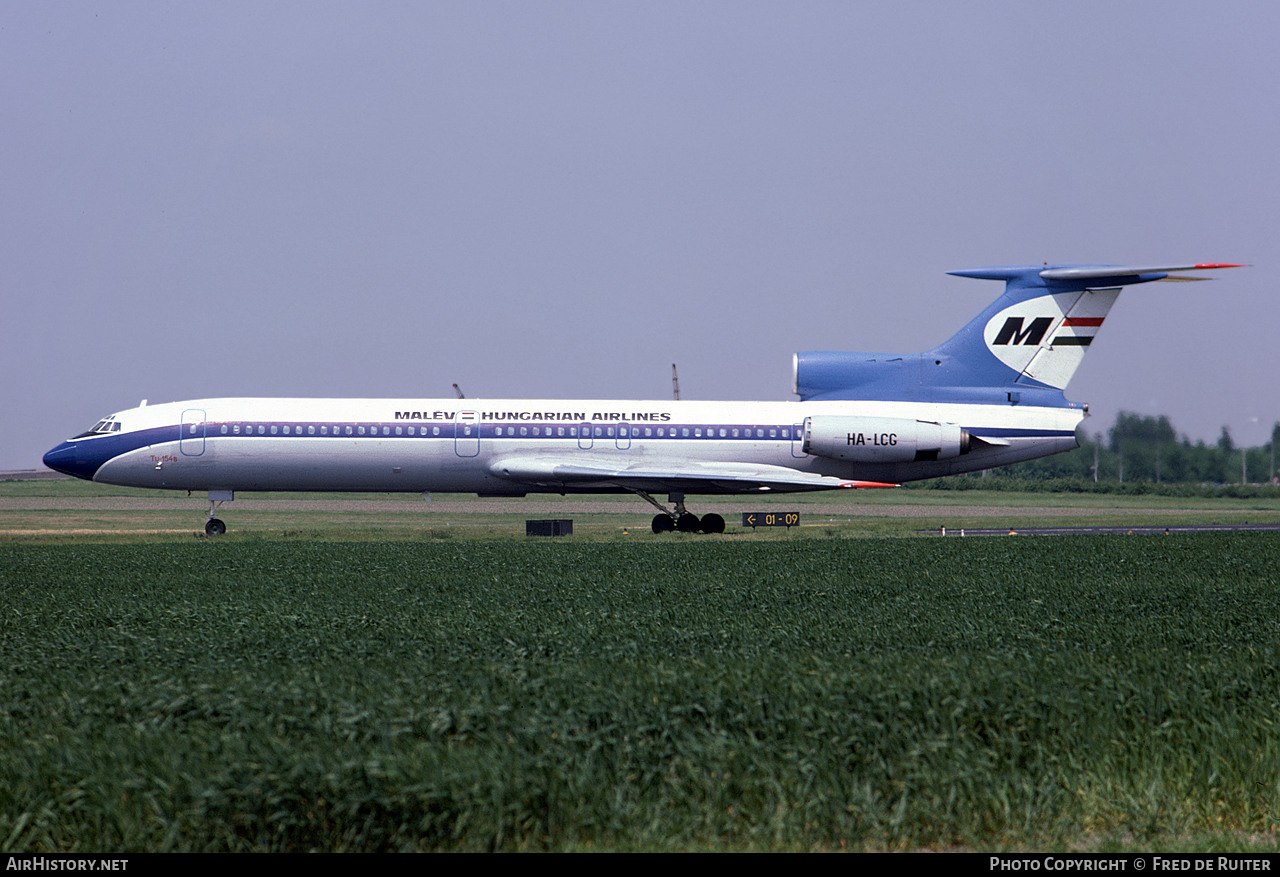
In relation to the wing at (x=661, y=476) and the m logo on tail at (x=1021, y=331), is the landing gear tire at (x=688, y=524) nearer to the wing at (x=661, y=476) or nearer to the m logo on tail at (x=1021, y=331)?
the wing at (x=661, y=476)

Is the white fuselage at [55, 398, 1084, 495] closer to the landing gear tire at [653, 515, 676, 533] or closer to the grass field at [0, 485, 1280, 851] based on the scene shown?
the landing gear tire at [653, 515, 676, 533]

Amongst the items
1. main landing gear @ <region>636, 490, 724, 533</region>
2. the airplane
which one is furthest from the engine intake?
main landing gear @ <region>636, 490, 724, 533</region>

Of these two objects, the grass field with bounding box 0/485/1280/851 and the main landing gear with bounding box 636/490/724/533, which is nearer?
the grass field with bounding box 0/485/1280/851

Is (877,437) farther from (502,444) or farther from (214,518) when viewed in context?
(214,518)

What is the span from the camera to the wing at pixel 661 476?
115 feet

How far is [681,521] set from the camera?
1471 inches

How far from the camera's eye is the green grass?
7449 mm

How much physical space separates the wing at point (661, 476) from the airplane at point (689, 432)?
0.05 m

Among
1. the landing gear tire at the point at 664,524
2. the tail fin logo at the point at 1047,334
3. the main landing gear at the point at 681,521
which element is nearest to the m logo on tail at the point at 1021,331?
the tail fin logo at the point at 1047,334

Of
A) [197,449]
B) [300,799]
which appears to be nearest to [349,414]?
[197,449]

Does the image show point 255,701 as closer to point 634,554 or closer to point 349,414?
point 634,554

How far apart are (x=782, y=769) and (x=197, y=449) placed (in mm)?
30735

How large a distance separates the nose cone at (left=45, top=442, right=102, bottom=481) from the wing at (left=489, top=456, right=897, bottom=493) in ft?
40.7

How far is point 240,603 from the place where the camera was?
Result: 1666cm
